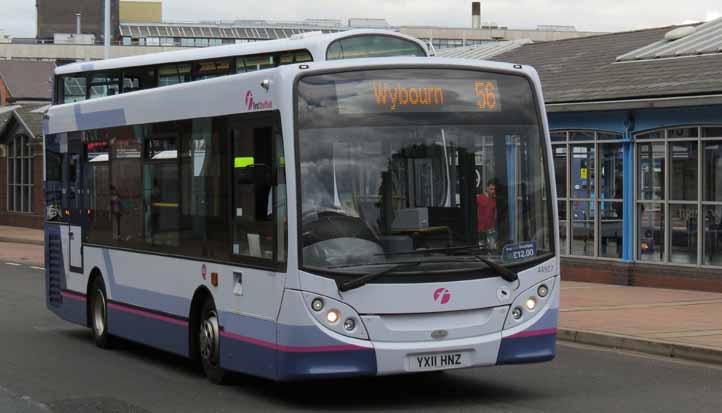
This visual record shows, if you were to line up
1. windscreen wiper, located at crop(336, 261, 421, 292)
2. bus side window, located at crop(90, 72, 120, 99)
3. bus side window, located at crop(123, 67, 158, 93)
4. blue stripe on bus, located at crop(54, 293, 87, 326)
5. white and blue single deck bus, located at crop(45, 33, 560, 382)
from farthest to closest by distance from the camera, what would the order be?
bus side window, located at crop(90, 72, 120, 99)
bus side window, located at crop(123, 67, 158, 93)
blue stripe on bus, located at crop(54, 293, 87, 326)
white and blue single deck bus, located at crop(45, 33, 560, 382)
windscreen wiper, located at crop(336, 261, 421, 292)

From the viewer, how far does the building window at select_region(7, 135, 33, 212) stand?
56.7m

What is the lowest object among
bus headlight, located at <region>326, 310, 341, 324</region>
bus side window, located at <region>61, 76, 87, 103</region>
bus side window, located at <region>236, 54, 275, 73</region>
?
bus headlight, located at <region>326, 310, 341, 324</region>

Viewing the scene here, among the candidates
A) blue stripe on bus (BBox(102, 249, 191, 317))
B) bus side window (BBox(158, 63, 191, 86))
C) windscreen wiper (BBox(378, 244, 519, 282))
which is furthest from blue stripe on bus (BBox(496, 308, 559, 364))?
bus side window (BBox(158, 63, 191, 86))

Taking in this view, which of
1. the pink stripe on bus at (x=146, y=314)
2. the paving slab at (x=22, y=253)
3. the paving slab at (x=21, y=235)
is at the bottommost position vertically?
the paving slab at (x=22, y=253)

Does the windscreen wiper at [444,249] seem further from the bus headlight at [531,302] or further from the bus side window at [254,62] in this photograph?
the bus side window at [254,62]

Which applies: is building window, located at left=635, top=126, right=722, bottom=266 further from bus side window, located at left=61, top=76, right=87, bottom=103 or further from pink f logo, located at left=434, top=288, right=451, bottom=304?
pink f logo, located at left=434, top=288, right=451, bottom=304

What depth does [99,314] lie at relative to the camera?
14.9 m

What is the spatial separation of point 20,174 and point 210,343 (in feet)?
158

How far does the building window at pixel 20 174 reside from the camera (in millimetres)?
56656

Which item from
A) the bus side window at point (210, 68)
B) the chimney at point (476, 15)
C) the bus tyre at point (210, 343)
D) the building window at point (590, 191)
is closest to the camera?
the bus tyre at point (210, 343)

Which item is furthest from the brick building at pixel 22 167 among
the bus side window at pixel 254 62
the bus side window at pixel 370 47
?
the bus side window at pixel 370 47

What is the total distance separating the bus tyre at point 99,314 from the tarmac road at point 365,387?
0.19m

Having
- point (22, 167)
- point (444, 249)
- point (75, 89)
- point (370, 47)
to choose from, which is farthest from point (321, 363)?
point (22, 167)

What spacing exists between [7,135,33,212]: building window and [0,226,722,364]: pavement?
36984 millimetres
